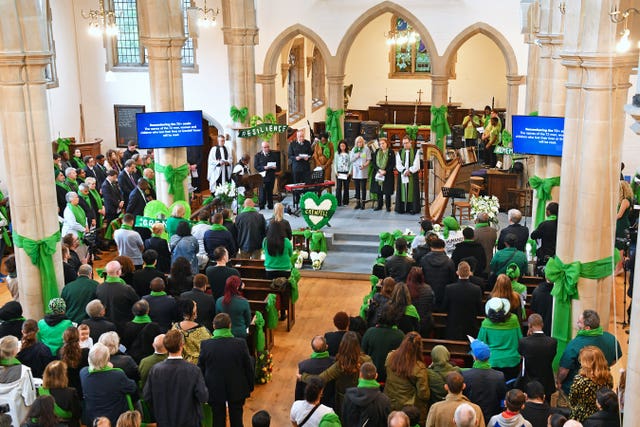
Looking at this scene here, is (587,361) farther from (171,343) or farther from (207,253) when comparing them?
(207,253)

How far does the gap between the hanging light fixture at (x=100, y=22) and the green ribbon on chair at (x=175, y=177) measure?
14.9 ft

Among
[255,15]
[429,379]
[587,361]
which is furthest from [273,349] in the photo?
[255,15]

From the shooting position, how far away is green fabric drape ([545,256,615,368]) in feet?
28.3

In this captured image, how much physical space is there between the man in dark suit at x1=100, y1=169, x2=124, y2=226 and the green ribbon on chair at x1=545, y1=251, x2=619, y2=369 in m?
8.24

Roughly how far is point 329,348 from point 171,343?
4.93ft

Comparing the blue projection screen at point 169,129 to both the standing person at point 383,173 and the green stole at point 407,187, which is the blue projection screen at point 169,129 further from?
the green stole at point 407,187

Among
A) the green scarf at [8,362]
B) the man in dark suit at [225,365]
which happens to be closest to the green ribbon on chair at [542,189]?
the man in dark suit at [225,365]

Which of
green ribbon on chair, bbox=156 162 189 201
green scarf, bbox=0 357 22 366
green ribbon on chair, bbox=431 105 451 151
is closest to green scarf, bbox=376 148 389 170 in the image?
green ribbon on chair, bbox=431 105 451 151

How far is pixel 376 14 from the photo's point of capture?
18.7m

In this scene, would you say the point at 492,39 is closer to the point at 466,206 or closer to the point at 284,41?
the point at 284,41

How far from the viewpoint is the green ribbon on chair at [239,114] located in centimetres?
1800

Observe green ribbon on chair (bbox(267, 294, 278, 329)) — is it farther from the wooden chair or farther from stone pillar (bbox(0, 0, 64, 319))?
the wooden chair

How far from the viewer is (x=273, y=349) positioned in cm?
1061

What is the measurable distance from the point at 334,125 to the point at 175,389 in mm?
12087
